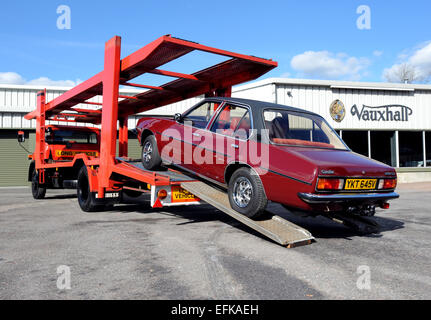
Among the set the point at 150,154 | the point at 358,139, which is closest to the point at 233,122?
the point at 150,154

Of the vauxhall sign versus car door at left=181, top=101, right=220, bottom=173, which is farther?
the vauxhall sign

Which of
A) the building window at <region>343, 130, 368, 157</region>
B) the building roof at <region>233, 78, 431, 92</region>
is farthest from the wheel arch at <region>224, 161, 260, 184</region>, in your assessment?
the building window at <region>343, 130, 368, 157</region>

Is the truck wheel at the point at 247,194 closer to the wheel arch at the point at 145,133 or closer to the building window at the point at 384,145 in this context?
the wheel arch at the point at 145,133

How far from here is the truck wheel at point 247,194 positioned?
4.77 metres

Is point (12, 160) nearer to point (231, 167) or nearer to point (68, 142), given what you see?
point (68, 142)

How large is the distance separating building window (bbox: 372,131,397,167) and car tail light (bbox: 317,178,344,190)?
16.5 metres

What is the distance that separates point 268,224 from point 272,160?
917mm

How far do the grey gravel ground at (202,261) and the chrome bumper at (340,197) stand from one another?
613 millimetres

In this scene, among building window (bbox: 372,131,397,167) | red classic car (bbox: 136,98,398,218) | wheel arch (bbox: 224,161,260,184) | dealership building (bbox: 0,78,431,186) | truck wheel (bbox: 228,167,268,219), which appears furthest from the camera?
building window (bbox: 372,131,397,167)

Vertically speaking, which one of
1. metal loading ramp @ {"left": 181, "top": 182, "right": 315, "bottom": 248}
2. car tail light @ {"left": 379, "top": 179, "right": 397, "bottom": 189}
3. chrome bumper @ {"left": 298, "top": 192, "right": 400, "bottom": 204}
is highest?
car tail light @ {"left": 379, "top": 179, "right": 397, "bottom": 189}

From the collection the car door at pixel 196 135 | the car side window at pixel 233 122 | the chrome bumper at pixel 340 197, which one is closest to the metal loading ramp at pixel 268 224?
the car door at pixel 196 135

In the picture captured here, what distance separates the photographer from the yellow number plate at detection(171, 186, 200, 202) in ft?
19.3

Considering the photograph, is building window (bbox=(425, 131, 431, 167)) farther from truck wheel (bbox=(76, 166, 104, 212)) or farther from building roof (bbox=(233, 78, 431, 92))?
truck wheel (bbox=(76, 166, 104, 212))
